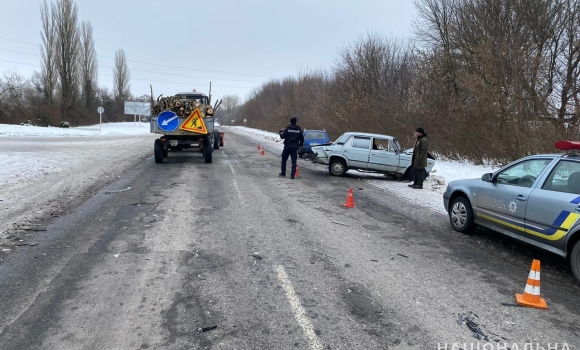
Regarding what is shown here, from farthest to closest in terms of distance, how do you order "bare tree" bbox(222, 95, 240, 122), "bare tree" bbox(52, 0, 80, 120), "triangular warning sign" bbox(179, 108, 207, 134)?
"bare tree" bbox(222, 95, 240, 122), "bare tree" bbox(52, 0, 80, 120), "triangular warning sign" bbox(179, 108, 207, 134)

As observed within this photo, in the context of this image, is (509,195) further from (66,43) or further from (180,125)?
(66,43)

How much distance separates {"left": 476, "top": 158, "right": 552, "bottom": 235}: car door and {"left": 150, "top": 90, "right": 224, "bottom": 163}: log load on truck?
11.4 m

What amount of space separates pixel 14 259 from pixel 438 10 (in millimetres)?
24116

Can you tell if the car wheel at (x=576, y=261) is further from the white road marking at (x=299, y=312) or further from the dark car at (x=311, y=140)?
the dark car at (x=311, y=140)

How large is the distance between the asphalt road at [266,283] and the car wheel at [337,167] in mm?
6646

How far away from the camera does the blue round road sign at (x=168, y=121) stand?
15.5 meters

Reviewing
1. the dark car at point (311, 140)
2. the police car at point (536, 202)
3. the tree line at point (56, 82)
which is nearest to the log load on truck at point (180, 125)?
the dark car at point (311, 140)

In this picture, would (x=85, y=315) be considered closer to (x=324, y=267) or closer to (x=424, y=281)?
Answer: (x=324, y=267)

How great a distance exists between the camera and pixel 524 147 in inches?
585

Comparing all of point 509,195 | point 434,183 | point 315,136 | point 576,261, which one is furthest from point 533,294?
point 315,136

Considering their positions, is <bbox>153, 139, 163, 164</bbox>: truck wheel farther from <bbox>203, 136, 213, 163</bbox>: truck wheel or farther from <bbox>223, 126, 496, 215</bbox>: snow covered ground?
<bbox>223, 126, 496, 215</bbox>: snow covered ground

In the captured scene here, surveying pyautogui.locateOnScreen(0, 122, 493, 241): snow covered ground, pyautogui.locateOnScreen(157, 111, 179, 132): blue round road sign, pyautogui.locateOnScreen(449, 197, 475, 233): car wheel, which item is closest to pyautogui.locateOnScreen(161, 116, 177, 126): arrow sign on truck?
pyautogui.locateOnScreen(157, 111, 179, 132): blue round road sign

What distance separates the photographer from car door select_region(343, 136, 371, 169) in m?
14.7

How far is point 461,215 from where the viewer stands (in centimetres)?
723
